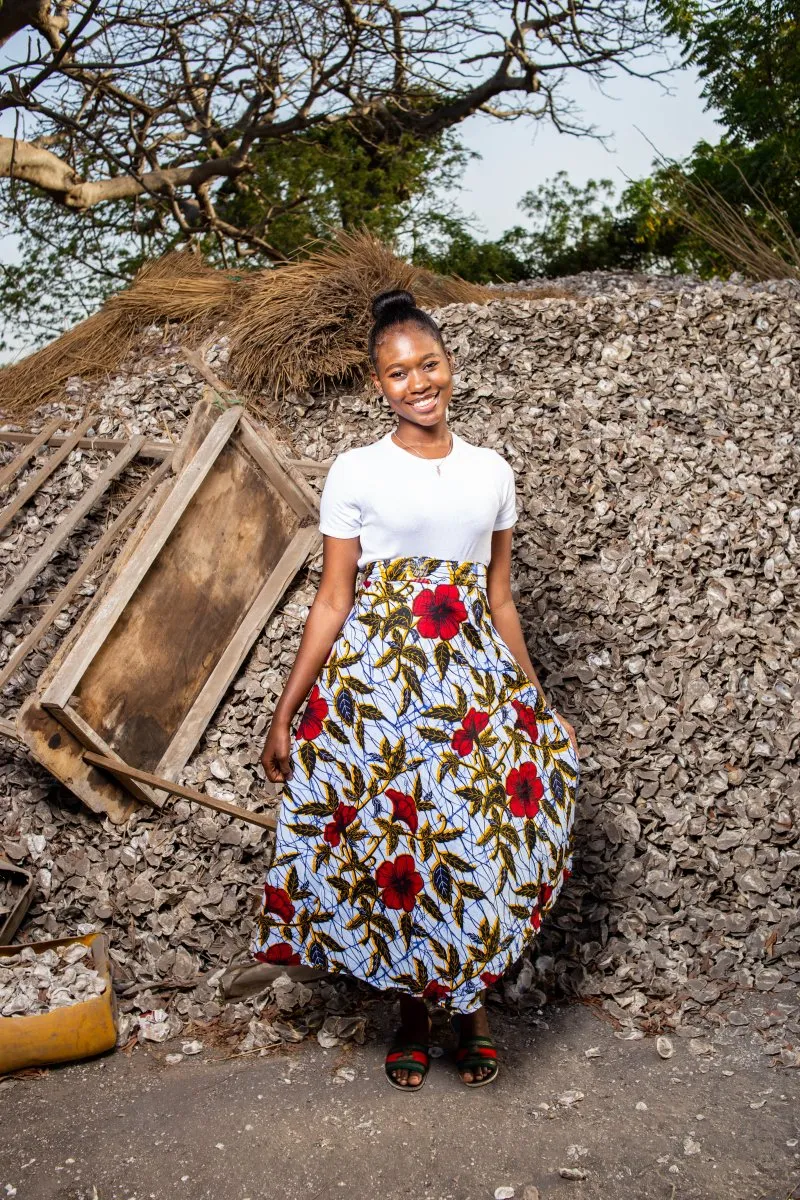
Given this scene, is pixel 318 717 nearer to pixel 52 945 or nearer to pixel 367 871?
pixel 367 871

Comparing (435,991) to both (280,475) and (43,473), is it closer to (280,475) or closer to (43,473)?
(280,475)

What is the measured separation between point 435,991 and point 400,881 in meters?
0.33

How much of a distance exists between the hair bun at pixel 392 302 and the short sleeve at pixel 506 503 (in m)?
0.47

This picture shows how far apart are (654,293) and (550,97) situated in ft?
22.2

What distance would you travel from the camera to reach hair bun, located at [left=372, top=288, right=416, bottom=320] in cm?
277

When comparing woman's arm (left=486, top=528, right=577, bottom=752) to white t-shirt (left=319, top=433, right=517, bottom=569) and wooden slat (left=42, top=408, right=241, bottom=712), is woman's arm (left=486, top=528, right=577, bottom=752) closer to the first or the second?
white t-shirt (left=319, top=433, right=517, bottom=569)

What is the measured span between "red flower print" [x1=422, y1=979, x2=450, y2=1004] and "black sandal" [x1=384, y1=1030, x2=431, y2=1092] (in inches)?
12.8

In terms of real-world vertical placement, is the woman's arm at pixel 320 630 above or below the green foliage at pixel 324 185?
below

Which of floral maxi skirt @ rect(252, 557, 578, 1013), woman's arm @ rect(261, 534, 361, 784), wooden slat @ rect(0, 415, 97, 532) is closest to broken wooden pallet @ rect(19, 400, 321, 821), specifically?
wooden slat @ rect(0, 415, 97, 532)


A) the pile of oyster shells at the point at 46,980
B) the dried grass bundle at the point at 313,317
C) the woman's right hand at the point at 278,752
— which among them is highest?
the dried grass bundle at the point at 313,317

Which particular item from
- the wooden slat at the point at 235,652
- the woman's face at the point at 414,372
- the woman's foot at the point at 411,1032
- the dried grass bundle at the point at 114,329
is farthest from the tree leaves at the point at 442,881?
the dried grass bundle at the point at 114,329

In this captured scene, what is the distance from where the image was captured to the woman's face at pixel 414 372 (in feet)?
8.80

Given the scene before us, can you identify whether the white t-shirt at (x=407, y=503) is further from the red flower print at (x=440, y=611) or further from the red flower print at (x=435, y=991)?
the red flower print at (x=435, y=991)

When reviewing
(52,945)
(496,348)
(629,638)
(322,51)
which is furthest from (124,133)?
(52,945)
